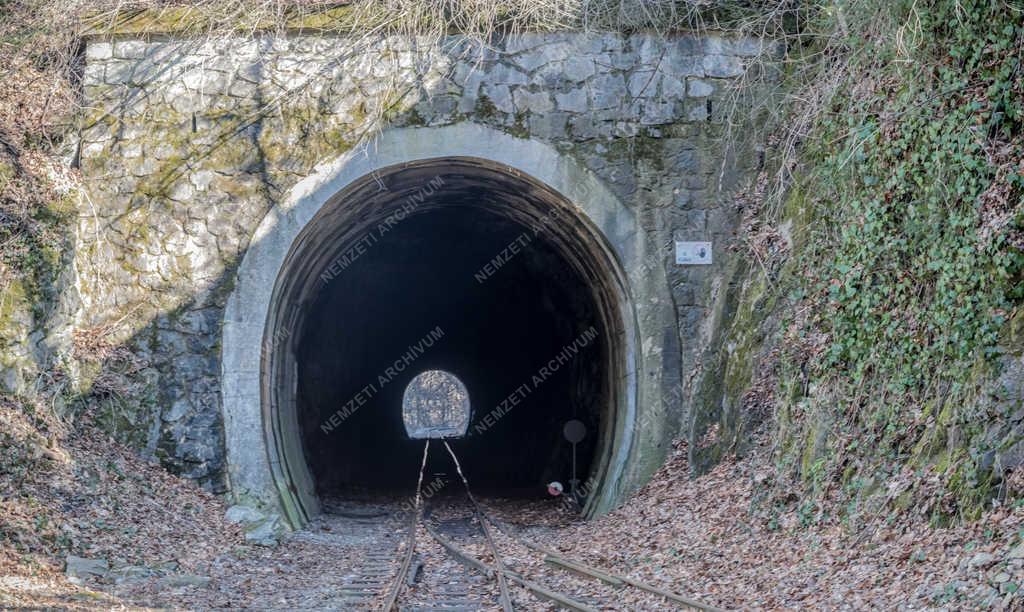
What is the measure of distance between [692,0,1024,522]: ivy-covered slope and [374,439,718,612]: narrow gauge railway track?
1620mm

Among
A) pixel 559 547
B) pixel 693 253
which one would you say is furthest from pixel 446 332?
pixel 559 547

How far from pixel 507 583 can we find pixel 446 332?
1374 centimetres

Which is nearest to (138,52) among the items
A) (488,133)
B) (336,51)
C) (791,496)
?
(336,51)

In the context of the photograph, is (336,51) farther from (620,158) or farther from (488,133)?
(620,158)

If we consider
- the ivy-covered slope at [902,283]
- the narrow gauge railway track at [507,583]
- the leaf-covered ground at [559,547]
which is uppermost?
the ivy-covered slope at [902,283]

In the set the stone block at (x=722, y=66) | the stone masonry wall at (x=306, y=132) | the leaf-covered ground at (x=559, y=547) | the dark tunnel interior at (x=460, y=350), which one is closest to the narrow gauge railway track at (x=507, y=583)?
the leaf-covered ground at (x=559, y=547)

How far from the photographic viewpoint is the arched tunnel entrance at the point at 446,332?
12.0 m

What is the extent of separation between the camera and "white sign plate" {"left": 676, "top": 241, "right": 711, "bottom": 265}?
37.5 ft

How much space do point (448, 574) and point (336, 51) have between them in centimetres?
583

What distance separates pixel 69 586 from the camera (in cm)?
737

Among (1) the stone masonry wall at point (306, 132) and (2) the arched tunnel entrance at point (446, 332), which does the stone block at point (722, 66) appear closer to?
(1) the stone masonry wall at point (306, 132)

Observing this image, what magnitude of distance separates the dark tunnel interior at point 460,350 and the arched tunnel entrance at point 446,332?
0.05 m

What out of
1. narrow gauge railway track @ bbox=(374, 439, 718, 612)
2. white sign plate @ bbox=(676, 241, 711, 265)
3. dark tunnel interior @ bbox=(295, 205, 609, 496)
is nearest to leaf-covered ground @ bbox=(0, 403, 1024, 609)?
narrow gauge railway track @ bbox=(374, 439, 718, 612)

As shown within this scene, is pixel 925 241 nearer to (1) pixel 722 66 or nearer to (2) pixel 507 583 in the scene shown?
(2) pixel 507 583
